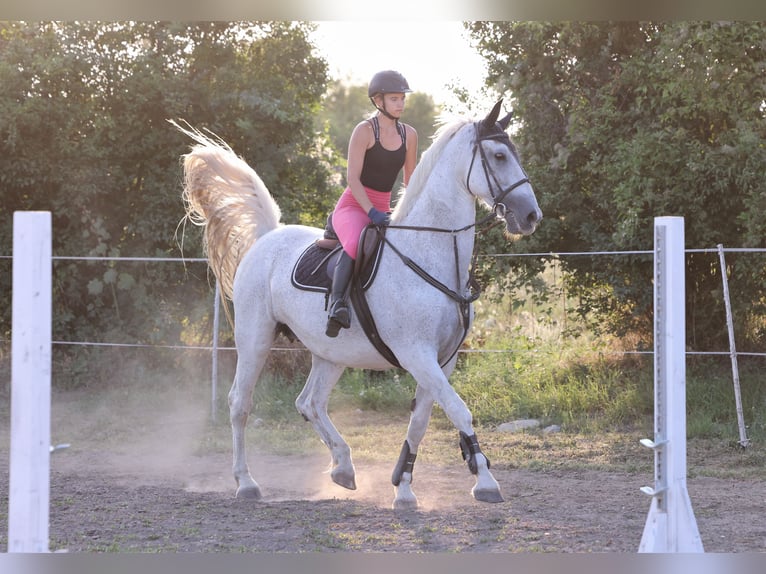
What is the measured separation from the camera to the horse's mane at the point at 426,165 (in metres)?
4.85

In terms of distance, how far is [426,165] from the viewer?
4891 millimetres

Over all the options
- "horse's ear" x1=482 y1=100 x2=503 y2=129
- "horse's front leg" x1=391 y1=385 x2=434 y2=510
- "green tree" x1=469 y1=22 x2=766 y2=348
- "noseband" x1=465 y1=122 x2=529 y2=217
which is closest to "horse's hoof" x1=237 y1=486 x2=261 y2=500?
"horse's front leg" x1=391 y1=385 x2=434 y2=510

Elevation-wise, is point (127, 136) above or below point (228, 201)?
above

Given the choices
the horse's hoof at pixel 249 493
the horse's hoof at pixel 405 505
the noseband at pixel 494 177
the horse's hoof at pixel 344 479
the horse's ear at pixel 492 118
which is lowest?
the horse's hoof at pixel 249 493

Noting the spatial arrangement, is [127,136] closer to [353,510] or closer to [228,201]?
[228,201]

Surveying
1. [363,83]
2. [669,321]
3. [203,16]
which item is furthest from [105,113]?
[363,83]

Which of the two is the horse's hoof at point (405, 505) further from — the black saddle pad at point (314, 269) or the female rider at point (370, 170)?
the black saddle pad at point (314, 269)

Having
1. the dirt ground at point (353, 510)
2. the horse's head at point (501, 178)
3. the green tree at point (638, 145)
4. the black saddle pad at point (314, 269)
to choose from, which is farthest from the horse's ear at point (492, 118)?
the green tree at point (638, 145)

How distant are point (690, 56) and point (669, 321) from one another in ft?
14.7

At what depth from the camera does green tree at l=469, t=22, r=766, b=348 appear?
7.39 m

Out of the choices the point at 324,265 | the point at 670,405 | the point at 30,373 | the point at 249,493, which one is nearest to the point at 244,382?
the point at 249,493

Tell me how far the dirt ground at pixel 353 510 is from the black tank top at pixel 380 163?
70.8 inches

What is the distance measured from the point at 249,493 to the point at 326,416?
63 cm

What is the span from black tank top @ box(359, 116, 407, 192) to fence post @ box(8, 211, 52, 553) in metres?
2.27
